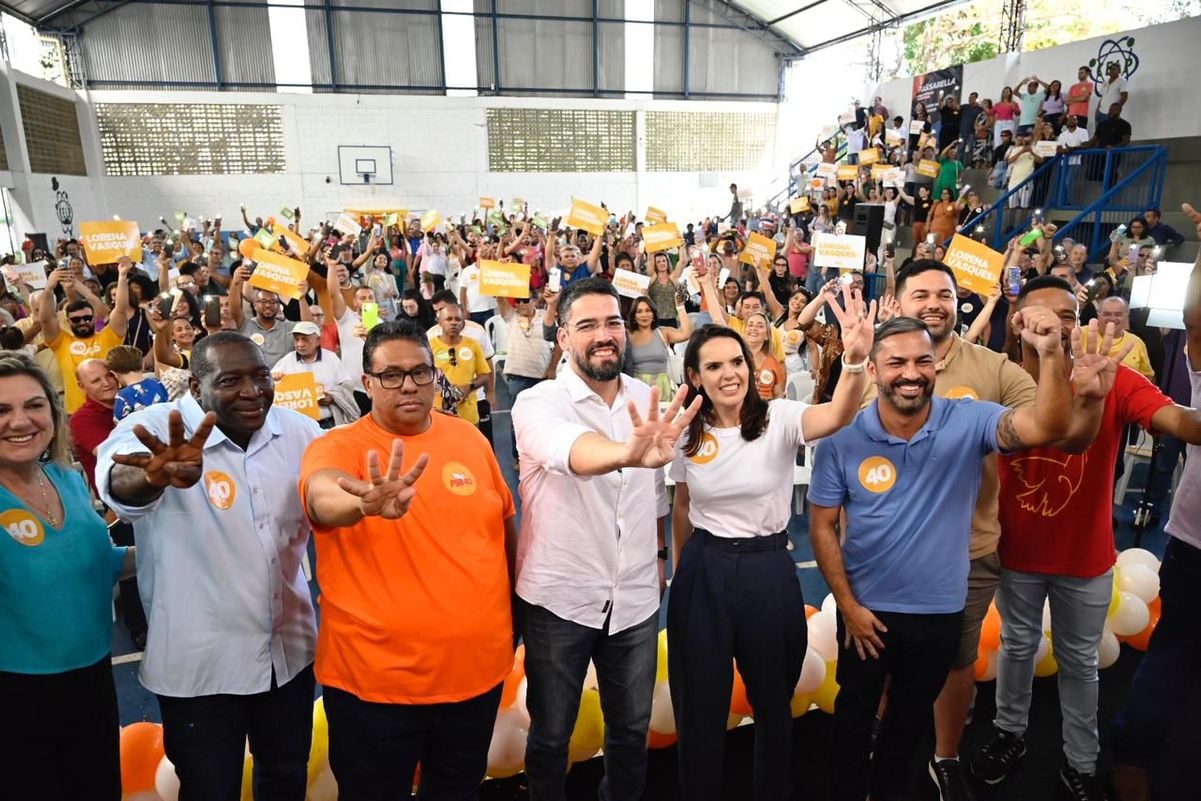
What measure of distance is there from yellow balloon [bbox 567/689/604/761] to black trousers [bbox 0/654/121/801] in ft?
4.81

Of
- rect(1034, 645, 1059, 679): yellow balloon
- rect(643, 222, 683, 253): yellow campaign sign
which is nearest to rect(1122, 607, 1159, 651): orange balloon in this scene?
rect(1034, 645, 1059, 679): yellow balloon

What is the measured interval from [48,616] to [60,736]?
1.12 feet

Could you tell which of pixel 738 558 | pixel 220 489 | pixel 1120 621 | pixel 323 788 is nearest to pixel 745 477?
pixel 738 558

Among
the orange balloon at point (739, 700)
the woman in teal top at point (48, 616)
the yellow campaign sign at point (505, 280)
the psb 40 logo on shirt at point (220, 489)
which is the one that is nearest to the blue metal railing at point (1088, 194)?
the yellow campaign sign at point (505, 280)

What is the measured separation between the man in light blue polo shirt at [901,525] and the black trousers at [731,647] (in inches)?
8.1

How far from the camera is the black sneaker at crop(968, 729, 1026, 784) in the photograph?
2826 mm

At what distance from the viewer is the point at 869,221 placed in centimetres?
1096

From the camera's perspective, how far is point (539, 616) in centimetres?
220

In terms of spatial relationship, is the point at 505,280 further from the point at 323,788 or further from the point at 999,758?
the point at 999,758

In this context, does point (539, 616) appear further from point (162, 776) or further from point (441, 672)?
point (162, 776)

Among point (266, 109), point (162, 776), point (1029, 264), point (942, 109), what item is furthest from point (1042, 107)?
point (266, 109)

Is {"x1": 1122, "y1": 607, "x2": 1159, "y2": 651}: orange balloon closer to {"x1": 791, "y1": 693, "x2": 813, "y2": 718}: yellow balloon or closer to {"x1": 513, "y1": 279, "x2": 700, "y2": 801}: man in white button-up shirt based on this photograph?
{"x1": 791, "y1": 693, "x2": 813, "y2": 718}: yellow balloon

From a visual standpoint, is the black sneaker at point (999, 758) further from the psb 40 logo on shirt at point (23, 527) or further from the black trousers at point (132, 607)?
the black trousers at point (132, 607)

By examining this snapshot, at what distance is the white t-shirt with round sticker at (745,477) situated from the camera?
2291 millimetres
